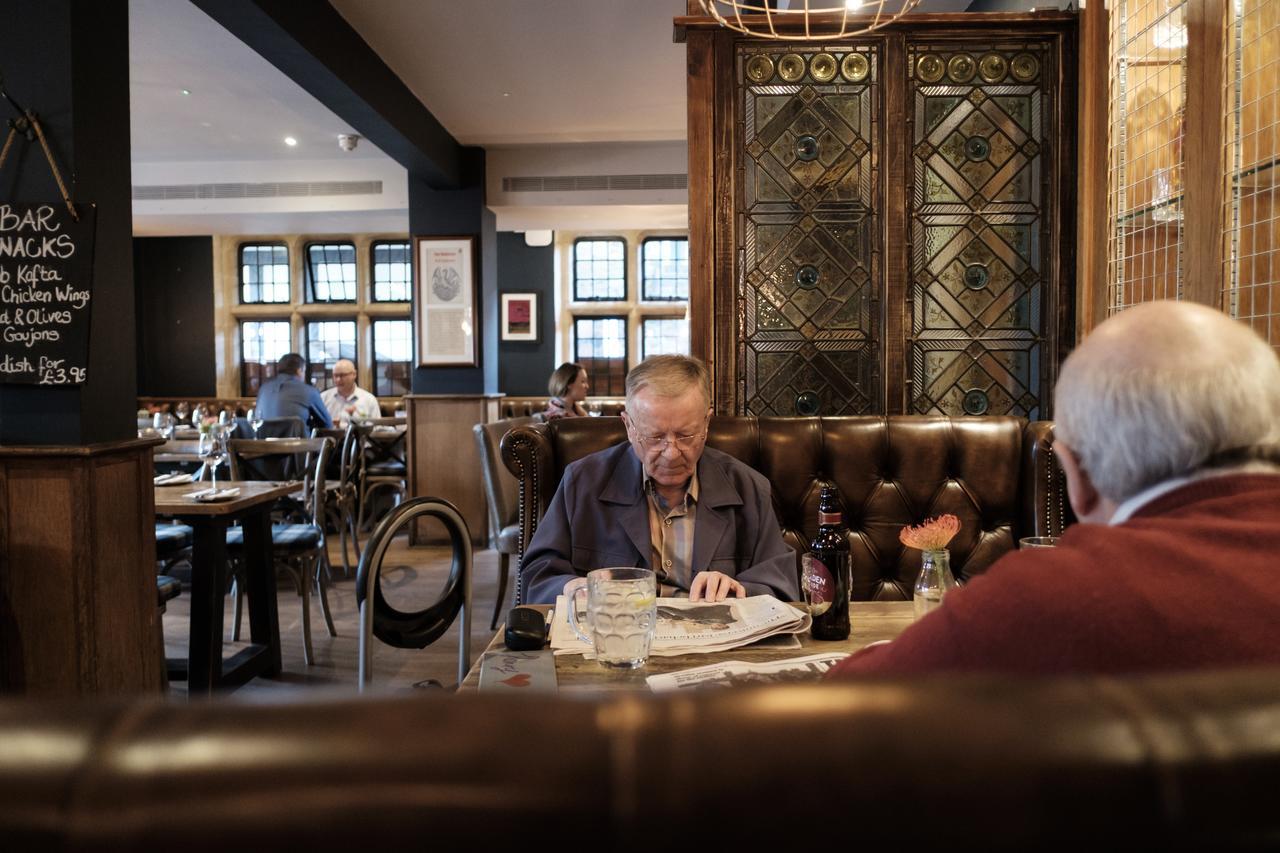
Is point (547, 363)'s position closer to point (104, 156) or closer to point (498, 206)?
point (498, 206)

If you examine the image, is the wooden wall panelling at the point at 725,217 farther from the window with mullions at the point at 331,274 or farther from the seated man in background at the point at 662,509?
the window with mullions at the point at 331,274

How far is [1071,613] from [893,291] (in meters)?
2.56

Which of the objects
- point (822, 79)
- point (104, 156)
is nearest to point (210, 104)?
point (104, 156)

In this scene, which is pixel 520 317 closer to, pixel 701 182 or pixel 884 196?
pixel 701 182

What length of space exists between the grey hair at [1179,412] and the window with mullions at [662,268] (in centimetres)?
1048

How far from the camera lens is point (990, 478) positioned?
8.23 ft

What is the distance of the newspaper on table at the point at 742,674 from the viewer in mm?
1156

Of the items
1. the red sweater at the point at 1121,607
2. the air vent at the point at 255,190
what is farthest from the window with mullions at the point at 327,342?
the red sweater at the point at 1121,607

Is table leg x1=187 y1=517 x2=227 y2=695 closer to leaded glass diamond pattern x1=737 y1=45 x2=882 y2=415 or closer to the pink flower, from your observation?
leaded glass diamond pattern x1=737 y1=45 x2=882 y2=415

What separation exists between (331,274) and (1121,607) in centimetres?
1180

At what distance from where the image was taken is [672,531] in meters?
2.15

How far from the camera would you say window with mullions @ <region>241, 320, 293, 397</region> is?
11.3m

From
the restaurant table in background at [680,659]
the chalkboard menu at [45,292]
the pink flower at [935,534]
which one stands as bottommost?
the restaurant table in background at [680,659]

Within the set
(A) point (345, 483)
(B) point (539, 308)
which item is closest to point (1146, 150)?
(A) point (345, 483)
